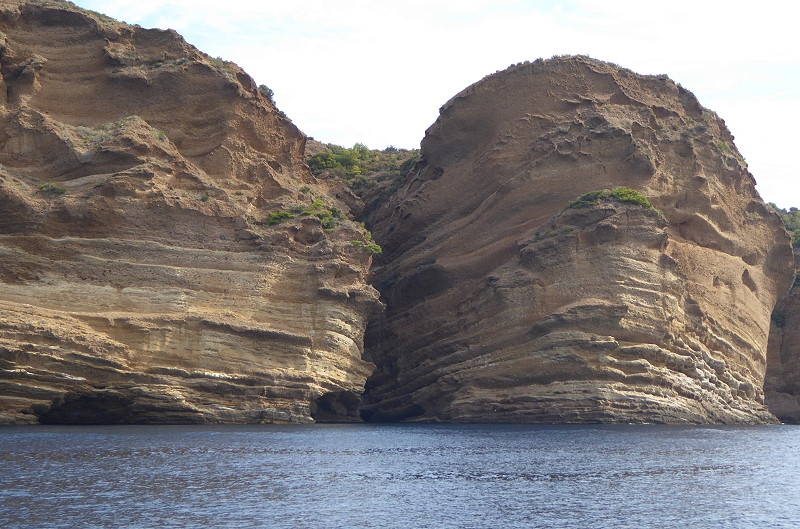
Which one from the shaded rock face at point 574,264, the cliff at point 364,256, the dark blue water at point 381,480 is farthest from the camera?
the shaded rock face at point 574,264

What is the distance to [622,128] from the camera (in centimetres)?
6391

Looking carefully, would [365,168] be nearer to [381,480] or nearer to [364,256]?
[364,256]

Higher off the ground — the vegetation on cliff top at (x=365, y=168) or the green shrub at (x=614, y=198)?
the vegetation on cliff top at (x=365, y=168)

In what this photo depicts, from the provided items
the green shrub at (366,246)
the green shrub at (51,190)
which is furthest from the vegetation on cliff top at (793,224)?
the green shrub at (51,190)

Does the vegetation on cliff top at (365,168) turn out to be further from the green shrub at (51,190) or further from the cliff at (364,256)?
the green shrub at (51,190)

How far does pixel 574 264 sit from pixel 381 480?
26189mm

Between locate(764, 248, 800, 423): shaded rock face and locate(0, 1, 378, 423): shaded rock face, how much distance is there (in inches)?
1107

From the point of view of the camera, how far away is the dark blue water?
93.6 feet

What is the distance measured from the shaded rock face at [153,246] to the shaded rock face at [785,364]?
28.1 metres

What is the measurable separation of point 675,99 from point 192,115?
28.6 metres

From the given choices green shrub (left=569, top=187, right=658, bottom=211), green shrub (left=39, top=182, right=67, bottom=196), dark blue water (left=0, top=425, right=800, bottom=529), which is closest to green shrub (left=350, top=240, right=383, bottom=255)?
green shrub (left=569, top=187, right=658, bottom=211)

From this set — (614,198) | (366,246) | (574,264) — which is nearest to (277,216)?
(366,246)

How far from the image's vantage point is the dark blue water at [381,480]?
28531mm

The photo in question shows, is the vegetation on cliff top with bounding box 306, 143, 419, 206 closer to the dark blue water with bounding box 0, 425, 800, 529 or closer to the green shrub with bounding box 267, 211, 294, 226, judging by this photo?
the green shrub with bounding box 267, 211, 294, 226
